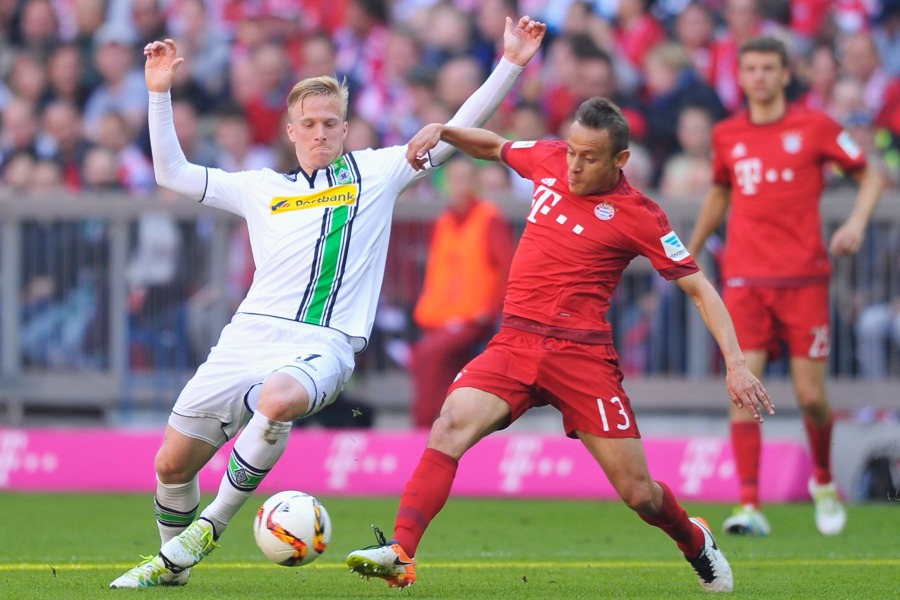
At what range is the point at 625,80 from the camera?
13922 mm

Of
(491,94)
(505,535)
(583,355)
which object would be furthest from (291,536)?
(505,535)

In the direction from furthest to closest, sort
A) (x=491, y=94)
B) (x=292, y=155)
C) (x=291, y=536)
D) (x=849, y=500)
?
(x=292, y=155) → (x=849, y=500) → (x=491, y=94) → (x=291, y=536)

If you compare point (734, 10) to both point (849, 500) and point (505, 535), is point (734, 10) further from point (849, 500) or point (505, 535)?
point (505, 535)

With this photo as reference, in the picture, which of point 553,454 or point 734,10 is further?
point 734,10

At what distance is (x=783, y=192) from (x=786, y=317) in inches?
30.4

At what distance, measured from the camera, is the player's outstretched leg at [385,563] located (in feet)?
18.9

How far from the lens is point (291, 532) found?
19.7 ft

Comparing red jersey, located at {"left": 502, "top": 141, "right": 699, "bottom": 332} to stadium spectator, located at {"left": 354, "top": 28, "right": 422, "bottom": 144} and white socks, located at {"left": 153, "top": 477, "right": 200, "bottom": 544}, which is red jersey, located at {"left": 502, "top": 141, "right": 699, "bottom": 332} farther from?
stadium spectator, located at {"left": 354, "top": 28, "right": 422, "bottom": 144}

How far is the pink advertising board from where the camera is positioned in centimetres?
1142

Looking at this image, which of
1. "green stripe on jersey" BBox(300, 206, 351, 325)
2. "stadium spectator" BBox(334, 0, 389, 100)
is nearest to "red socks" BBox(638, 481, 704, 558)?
"green stripe on jersey" BBox(300, 206, 351, 325)

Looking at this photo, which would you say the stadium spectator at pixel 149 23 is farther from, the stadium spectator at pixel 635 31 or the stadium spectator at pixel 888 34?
the stadium spectator at pixel 888 34

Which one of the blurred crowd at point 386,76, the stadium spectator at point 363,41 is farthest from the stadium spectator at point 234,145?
the stadium spectator at point 363,41

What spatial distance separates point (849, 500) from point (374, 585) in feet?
19.0

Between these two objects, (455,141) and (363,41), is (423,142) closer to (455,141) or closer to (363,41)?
(455,141)
